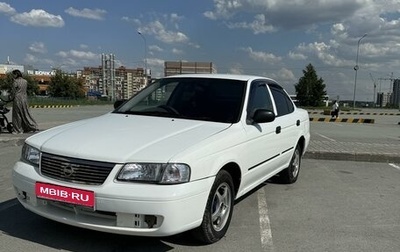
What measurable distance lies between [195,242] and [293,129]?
2.91 metres

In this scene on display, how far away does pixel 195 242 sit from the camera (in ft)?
13.1

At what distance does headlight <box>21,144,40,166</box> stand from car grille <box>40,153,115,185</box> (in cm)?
21

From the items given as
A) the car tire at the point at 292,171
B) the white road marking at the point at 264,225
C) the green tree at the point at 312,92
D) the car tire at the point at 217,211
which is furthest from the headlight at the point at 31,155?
the green tree at the point at 312,92

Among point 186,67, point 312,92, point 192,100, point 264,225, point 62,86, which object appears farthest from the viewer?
point 62,86

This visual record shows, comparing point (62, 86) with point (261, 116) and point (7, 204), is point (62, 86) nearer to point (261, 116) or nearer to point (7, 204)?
point (7, 204)

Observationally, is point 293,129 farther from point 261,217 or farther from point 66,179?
point 66,179

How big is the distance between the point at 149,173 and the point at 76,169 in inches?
25.1

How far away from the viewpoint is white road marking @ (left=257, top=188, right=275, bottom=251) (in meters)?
4.05

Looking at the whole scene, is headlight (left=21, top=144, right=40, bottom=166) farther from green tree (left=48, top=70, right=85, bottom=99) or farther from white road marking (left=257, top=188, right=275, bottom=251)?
green tree (left=48, top=70, right=85, bottom=99)

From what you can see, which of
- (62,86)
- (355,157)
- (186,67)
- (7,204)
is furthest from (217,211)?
(62,86)

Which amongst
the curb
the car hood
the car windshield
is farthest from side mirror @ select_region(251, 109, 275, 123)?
the curb

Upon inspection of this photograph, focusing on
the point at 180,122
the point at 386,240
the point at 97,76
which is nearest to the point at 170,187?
the point at 180,122

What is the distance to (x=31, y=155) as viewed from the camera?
3939 millimetres

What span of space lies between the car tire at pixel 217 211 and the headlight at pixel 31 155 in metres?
1.61
